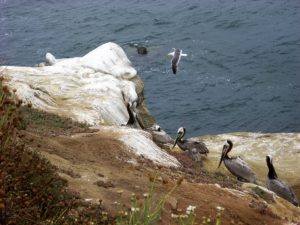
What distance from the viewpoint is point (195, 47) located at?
1906 inches

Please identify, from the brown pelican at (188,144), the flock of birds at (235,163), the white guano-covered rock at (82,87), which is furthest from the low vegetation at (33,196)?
the brown pelican at (188,144)

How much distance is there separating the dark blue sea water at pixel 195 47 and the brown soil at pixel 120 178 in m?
22.4

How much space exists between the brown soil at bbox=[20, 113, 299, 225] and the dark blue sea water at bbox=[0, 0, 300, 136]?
73.5 ft

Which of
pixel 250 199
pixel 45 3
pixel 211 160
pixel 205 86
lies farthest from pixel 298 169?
pixel 45 3

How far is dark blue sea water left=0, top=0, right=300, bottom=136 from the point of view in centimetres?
4034

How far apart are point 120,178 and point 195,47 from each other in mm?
36385

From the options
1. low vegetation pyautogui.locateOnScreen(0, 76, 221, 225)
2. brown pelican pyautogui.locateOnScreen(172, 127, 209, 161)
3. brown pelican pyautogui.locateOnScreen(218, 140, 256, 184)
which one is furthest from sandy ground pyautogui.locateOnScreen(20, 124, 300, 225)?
brown pelican pyautogui.locateOnScreen(172, 127, 209, 161)

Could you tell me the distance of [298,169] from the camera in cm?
2561

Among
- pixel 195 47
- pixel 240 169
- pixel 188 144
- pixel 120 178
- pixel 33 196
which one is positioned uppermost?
pixel 33 196

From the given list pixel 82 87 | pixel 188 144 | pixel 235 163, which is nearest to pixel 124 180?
pixel 235 163

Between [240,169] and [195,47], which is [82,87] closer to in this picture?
[240,169]

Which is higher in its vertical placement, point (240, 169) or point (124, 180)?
point (124, 180)

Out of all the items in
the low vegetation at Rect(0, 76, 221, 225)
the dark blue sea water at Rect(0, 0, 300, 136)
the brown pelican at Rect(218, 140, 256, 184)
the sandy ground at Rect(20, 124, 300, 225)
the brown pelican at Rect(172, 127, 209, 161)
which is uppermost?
the low vegetation at Rect(0, 76, 221, 225)

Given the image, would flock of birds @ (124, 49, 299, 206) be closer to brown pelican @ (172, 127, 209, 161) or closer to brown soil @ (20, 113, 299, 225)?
brown pelican @ (172, 127, 209, 161)
